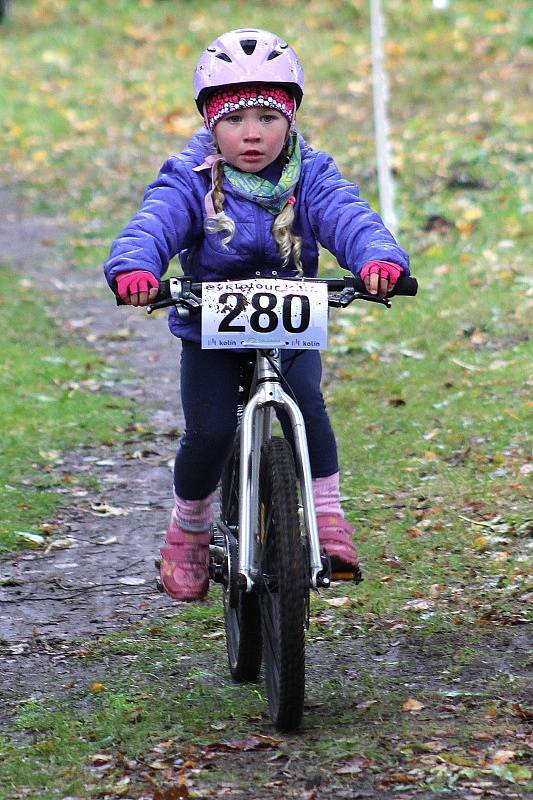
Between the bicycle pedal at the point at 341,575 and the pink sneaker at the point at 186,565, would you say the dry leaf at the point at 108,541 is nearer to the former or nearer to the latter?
the pink sneaker at the point at 186,565

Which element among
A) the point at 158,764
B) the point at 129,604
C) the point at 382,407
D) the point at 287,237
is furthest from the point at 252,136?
the point at 382,407

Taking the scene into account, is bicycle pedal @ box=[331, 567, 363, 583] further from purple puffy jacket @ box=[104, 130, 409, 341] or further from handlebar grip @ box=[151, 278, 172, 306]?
handlebar grip @ box=[151, 278, 172, 306]

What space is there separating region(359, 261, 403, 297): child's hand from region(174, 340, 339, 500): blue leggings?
1.34 feet

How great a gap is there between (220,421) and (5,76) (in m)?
18.9

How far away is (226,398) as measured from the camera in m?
4.42

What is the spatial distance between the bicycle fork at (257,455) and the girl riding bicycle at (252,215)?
115mm

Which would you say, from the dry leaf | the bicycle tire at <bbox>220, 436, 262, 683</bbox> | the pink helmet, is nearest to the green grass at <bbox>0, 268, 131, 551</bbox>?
the dry leaf

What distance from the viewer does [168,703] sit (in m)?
4.42

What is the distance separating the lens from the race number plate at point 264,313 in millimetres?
4023

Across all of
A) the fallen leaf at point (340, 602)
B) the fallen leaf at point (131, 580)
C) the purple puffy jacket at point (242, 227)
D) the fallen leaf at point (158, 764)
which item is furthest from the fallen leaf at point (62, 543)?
the fallen leaf at point (158, 764)

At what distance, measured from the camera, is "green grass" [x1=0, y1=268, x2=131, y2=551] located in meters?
7.05

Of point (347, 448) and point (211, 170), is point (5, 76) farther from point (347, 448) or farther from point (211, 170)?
point (211, 170)

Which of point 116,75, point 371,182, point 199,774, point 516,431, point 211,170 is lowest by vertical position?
point 199,774

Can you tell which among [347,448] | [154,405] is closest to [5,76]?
[154,405]
